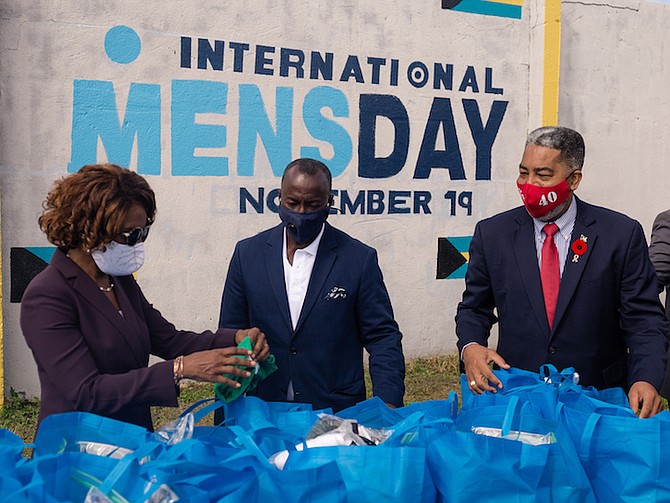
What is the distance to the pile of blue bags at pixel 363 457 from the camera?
1905 mm

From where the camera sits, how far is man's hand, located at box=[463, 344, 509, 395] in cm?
274

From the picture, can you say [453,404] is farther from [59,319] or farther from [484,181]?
[484,181]

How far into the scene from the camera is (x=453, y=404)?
2.54 metres

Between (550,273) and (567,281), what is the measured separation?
8 cm

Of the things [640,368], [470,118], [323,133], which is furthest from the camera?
[470,118]

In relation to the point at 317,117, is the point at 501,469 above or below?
below

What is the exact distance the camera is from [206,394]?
596cm

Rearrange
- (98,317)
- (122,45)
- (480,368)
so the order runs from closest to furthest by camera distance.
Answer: (98,317) → (480,368) → (122,45)

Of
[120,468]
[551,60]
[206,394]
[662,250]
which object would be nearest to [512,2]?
[551,60]

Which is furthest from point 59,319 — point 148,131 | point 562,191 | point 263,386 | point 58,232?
point 148,131

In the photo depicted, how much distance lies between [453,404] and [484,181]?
4918 millimetres

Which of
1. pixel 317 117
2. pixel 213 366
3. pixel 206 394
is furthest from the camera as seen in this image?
pixel 317 117

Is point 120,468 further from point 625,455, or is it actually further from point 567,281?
point 567,281

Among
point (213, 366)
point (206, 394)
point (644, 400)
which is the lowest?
point (206, 394)
